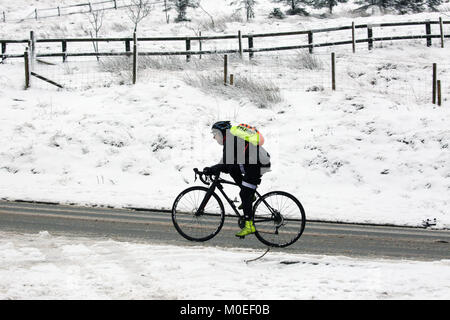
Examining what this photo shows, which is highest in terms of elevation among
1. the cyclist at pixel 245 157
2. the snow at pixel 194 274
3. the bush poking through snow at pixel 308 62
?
the bush poking through snow at pixel 308 62

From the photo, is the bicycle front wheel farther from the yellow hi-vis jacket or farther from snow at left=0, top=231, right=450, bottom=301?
the yellow hi-vis jacket

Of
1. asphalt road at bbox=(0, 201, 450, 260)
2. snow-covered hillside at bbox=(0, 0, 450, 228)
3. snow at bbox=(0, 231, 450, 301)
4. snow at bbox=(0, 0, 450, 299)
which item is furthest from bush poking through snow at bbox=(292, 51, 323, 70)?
snow at bbox=(0, 231, 450, 301)

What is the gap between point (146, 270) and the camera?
559cm

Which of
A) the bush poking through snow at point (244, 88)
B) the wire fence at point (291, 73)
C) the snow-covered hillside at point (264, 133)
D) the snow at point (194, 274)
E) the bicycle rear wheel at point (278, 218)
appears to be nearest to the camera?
the snow at point (194, 274)

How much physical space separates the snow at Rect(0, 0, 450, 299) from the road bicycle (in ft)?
1.50

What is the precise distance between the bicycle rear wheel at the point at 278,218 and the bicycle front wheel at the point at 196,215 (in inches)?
21.5

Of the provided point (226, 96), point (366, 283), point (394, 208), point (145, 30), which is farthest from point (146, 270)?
point (145, 30)

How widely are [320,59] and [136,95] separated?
8.44m

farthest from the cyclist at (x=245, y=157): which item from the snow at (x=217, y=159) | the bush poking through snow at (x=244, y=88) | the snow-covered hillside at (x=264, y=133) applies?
the bush poking through snow at (x=244, y=88)

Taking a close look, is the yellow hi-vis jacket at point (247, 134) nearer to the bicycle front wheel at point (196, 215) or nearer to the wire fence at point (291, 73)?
the bicycle front wheel at point (196, 215)

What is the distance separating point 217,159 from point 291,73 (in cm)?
752

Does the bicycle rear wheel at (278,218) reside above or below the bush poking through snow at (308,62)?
below

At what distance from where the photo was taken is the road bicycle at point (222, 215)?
22.3ft
